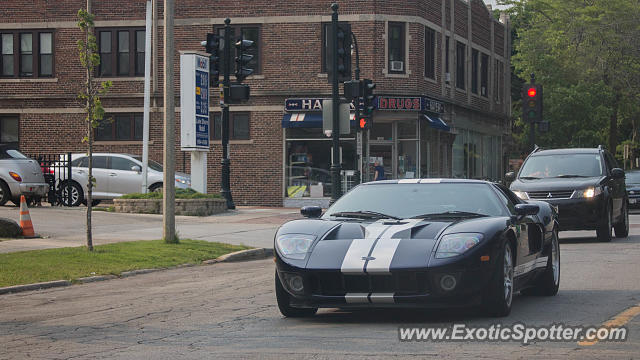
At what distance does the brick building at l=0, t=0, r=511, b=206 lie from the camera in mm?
36562

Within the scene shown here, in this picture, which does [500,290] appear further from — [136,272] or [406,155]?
[406,155]

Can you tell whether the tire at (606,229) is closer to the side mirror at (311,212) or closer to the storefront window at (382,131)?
the side mirror at (311,212)

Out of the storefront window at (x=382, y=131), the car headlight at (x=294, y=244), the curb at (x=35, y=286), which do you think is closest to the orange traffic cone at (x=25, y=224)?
the curb at (x=35, y=286)

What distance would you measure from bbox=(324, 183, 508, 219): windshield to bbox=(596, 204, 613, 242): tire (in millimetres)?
9175

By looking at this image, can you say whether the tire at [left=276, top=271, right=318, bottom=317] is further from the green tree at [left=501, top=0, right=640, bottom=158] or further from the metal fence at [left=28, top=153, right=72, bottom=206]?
the green tree at [left=501, top=0, right=640, bottom=158]

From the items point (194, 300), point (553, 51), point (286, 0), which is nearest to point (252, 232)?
point (194, 300)

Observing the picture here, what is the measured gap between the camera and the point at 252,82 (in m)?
36.7

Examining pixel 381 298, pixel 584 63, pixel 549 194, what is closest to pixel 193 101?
pixel 549 194

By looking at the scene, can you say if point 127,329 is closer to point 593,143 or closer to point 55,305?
point 55,305

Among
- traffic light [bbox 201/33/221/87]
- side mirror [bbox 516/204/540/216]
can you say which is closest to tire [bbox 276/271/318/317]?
side mirror [bbox 516/204/540/216]

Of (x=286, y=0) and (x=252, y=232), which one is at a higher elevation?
(x=286, y=0)

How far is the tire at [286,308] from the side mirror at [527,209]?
2199mm

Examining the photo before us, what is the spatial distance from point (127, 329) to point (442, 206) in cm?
314

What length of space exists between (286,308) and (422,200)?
1716mm
